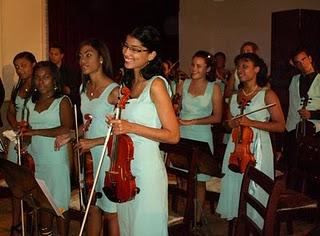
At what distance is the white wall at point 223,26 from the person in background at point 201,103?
5015mm

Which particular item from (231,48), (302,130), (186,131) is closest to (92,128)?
(186,131)

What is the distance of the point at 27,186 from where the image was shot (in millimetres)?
2471

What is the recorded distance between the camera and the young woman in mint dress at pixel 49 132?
→ 12.2 ft

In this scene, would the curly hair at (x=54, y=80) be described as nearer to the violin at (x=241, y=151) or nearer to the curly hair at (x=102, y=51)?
the curly hair at (x=102, y=51)

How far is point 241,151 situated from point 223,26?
6.50 metres

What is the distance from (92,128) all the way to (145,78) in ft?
2.70

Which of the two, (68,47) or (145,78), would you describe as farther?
(68,47)

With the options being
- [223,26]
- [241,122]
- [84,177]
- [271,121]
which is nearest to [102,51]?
[84,177]

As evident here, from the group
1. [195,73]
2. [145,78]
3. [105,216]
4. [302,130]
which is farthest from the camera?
[302,130]

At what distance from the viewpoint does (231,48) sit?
9.80 meters

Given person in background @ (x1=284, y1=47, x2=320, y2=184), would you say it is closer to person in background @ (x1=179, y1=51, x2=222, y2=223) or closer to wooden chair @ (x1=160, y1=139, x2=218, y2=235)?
person in background @ (x1=179, y1=51, x2=222, y2=223)

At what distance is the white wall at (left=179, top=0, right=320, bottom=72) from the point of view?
9.47 metres

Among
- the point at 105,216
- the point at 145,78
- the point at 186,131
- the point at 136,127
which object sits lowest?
the point at 105,216

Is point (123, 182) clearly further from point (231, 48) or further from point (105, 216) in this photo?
point (231, 48)
